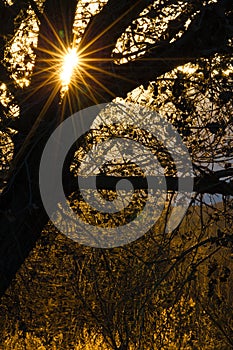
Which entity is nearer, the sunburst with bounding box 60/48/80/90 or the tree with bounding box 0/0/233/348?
the tree with bounding box 0/0/233/348

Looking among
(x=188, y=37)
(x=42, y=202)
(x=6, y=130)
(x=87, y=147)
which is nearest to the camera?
(x=188, y=37)

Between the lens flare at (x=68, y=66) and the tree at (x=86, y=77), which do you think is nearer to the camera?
the tree at (x=86, y=77)

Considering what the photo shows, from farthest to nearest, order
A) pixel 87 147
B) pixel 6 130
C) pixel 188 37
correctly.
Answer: pixel 87 147, pixel 6 130, pixel 188 37

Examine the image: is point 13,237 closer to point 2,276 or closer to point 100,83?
point 2,276

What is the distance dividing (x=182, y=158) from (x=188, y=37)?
1.67 metres

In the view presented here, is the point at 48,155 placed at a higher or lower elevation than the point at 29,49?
lower

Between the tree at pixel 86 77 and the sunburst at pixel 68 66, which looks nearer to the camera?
the tree at pixel 86 77

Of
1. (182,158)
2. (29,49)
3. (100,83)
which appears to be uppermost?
(29,49)

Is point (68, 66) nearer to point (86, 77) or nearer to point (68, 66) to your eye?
point (68, 66)

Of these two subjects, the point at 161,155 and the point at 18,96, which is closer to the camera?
the point at 18,96

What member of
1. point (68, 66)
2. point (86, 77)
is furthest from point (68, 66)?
point (86, 77)

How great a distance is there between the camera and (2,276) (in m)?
7.42

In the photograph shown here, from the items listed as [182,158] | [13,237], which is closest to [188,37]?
[182,158]

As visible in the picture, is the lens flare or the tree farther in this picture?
the lens flare
